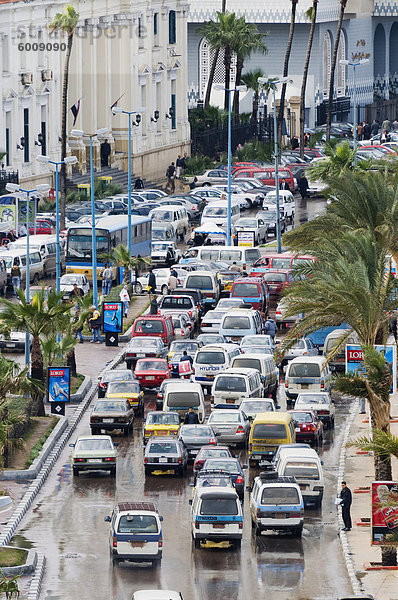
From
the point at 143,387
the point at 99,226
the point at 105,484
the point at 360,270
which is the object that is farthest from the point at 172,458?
the point at 99,226

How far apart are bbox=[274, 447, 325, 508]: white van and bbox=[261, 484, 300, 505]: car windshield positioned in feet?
8.35

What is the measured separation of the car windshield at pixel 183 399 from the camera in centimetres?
5056

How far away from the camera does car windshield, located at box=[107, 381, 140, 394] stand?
52.6 metres

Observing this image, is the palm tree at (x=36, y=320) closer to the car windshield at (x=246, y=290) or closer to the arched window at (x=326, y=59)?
the car windshield at (x=246, y=290)

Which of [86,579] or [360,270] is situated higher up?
[360,270]

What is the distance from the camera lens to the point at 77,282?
70.2 m

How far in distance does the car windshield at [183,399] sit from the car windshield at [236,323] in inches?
414

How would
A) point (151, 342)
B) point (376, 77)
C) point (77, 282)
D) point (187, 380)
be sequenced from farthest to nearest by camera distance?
point (376, 77)
point (77, 282)
point (151, 342)
point (187, 380)

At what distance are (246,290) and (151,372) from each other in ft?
36.7

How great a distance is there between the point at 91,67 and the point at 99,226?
29015mm

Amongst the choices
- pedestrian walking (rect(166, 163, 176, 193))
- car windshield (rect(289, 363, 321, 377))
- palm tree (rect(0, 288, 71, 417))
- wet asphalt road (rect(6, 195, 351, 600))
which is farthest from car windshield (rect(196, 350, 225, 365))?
pedestrian walking (rect(166, 163, 176, 193))

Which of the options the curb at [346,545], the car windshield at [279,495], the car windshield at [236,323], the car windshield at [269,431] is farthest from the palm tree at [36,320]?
the car windshield at [279,495]

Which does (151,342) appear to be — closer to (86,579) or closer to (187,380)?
(187,380)

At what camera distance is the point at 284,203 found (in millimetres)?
89125
